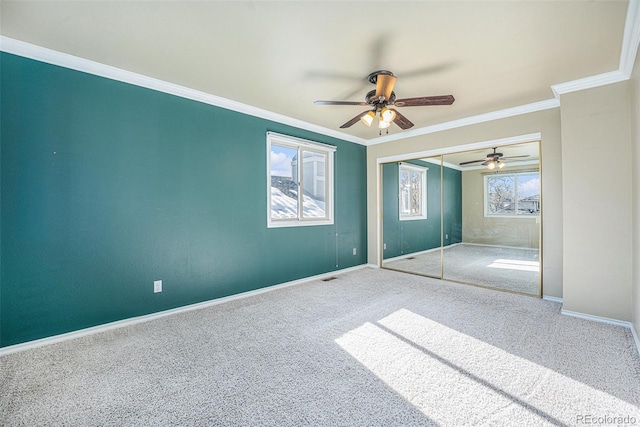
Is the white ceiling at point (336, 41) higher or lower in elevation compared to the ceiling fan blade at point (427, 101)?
higher

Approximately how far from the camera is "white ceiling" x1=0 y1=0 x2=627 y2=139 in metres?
1.90

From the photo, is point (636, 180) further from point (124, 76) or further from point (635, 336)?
point (124, 76)

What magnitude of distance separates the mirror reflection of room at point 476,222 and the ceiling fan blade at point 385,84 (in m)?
2.32

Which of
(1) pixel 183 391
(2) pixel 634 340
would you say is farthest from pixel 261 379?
(2) pixel 634 340

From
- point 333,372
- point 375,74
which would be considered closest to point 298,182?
point 375,74

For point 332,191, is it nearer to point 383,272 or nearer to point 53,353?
point 383,272

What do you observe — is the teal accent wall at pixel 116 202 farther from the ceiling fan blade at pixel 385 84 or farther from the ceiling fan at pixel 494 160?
the ceiling fan at pixel 494 160

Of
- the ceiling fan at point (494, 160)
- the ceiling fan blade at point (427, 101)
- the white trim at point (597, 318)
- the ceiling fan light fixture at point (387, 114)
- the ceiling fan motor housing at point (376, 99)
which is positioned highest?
the ceiling fan motor housing at point (376, 99)

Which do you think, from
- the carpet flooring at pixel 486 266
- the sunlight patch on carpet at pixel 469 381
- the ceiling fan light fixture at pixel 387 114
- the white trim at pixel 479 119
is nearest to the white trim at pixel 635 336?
the sunlight patch on carpet at pixel 469 381

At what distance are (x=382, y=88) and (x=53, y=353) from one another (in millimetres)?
3583

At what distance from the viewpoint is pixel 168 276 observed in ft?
9.98

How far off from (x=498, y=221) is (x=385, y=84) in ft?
10.9

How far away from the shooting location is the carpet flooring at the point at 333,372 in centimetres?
158

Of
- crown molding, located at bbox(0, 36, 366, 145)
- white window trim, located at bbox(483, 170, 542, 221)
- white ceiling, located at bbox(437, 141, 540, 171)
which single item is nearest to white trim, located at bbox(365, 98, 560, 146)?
white ceiling, located at bbox(437, 141, 540, 171)
